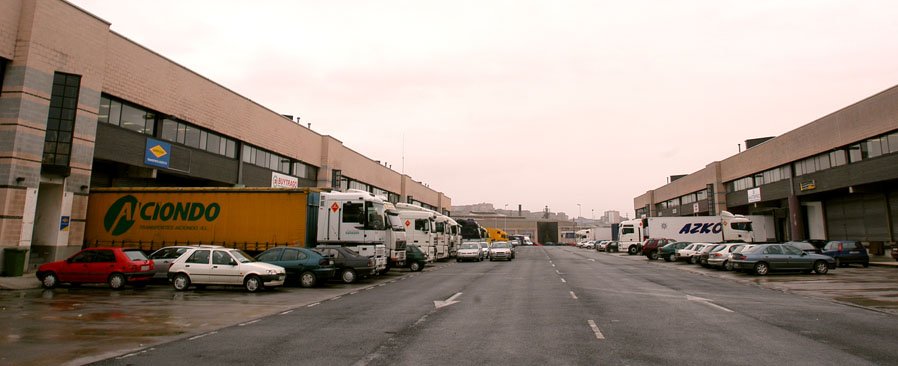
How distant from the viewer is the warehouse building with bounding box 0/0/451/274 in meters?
19.6

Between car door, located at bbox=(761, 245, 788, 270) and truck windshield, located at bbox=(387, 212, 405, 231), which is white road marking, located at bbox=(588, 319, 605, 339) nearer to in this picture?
truck windshield, located at bbox=(387, 212, 405, 231)

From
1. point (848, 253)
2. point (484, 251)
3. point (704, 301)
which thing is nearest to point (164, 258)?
point (704, 301)

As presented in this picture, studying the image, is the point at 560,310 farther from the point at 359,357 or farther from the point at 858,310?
the point at 858,310

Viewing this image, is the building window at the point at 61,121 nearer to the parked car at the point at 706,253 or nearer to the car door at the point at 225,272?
the car door at the point at 225,272

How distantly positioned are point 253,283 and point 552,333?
11133mm

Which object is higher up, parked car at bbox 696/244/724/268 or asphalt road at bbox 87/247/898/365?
parked car at bbox 696/244/724/268

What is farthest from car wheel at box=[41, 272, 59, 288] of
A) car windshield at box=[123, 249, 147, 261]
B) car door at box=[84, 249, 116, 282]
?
car windshield at box=[123, 249, 147, 261]

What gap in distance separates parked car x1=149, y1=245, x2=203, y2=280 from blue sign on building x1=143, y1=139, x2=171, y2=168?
30.2 feet

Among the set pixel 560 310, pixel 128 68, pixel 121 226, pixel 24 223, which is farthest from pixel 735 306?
pixel 128 68

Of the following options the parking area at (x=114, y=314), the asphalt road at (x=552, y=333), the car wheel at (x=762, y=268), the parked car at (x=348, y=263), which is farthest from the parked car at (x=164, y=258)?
the car wheel at (x=762, y=268)

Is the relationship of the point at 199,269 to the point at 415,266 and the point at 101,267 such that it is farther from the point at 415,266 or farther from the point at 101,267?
the point at 415,266

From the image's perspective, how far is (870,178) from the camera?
31766 mm

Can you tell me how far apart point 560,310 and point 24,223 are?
21.2 meters

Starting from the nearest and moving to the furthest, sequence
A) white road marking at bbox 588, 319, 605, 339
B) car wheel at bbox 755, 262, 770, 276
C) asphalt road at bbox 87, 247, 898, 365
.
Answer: asphalt road at bbox 87, 247, 898, 365, white road marking at bbox 588, 319, 605, 339, car wheel at bbox 755, 262, 770, 276
